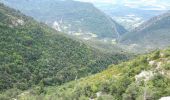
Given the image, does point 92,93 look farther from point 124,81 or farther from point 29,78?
point 29,78

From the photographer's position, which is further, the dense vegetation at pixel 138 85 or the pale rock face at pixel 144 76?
the pale rock face at pixel 144 76

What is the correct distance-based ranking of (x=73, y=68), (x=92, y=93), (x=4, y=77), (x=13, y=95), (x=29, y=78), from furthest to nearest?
(x=73, y=68) < (x=29, y=78) < (x=4, y=77) < (x=13, y=95) < (x=92, y=93)

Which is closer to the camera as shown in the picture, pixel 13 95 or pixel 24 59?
pixel 13 95

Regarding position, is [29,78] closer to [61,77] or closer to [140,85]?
[61,77]

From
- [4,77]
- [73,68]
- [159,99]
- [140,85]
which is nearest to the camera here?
[159,99]

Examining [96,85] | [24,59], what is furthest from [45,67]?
[96,85]

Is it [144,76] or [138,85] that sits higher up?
[144,76]

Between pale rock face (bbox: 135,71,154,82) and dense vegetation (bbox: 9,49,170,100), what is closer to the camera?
dense vegetation (bbox: 9,49,170,100)

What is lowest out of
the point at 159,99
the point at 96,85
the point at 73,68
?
the point at 73,68

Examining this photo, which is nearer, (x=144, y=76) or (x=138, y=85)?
(x=138, y=85)

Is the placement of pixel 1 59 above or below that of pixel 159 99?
below
